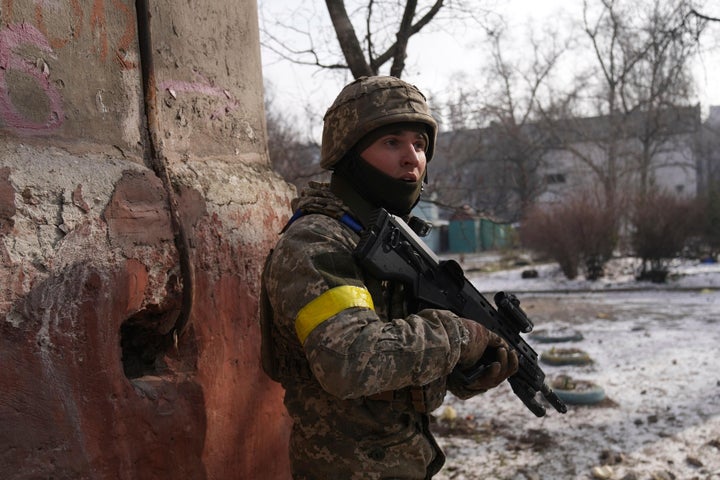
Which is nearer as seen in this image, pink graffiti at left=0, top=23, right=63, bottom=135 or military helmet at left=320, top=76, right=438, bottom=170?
pink graffiti at left=0, top=23, right=63, bottom=135

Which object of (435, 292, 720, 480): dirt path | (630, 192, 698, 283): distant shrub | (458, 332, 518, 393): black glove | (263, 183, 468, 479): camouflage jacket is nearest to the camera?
(263, 183, 468, 479): camouflage jacket

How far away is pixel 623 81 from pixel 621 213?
1125cm

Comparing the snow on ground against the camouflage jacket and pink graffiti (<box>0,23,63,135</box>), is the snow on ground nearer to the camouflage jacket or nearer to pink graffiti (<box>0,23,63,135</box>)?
the camouflage jacket

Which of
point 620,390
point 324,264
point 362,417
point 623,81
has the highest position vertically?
point 623,81

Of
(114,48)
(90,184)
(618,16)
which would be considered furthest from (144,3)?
(618,16)

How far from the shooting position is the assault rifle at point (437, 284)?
1.64 meters

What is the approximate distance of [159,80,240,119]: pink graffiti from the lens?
2.06m

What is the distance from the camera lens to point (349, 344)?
1440mm

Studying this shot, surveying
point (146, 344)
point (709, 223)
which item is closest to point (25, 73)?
point (146, 344)

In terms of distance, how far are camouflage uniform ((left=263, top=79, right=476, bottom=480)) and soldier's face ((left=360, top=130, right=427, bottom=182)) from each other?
6 cm

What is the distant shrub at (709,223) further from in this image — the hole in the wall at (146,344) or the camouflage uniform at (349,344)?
the hole in the wall at (146,344)

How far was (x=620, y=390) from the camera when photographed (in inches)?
205

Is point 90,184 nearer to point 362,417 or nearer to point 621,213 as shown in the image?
point 362,417

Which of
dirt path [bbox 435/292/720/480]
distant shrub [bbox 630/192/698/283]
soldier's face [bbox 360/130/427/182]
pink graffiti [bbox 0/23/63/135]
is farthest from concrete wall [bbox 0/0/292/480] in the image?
distant shrub [bbox 630/192/698/283]
